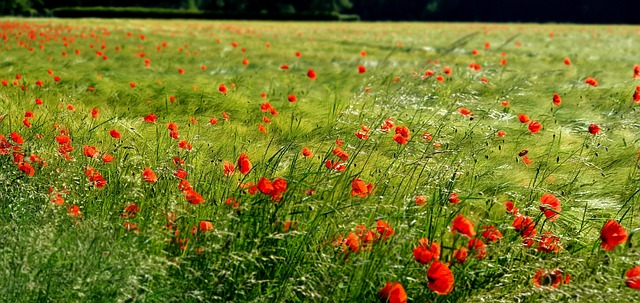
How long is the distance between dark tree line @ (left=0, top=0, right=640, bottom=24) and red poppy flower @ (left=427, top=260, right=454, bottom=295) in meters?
43.5

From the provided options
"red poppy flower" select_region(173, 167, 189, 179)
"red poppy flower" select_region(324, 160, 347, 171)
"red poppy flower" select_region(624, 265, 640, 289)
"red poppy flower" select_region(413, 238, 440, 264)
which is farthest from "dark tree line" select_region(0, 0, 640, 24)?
"red poppy flower" select_region(624, 265, 640, 289)

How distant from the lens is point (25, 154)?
8.23 ft

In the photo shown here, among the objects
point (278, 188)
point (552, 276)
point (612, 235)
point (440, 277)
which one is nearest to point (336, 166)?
point (278, 188)

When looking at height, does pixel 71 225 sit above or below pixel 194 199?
below

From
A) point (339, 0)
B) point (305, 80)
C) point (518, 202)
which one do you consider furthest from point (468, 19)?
point (518, 202)

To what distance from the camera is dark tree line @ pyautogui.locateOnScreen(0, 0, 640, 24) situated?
4891 cm

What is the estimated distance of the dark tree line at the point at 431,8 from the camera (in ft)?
160

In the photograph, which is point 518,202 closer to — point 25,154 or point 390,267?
point 390,267

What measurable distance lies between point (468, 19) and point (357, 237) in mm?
62762

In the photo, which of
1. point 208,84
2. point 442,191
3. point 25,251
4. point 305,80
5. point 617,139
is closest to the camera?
point 25,251

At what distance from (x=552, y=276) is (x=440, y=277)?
0.56 meters

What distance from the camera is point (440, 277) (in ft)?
5.87

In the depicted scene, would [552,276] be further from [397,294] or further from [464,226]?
[397,294]

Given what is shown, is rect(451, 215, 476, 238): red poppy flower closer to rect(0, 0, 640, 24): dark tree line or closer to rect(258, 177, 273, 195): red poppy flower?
rect(258, 177, 273, 195): red poppy flower
